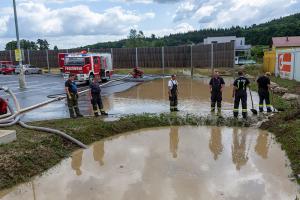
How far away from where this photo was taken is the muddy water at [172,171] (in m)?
6.42

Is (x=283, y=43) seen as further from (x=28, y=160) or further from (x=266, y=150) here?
(x=28, y=160)

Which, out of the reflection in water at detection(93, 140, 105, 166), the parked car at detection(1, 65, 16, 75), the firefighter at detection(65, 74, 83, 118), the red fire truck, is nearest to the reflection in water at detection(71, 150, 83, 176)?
the reflection in water at detection(93, 140, 105, 166)

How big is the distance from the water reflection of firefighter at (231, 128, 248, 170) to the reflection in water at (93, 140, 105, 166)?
11.0 ft

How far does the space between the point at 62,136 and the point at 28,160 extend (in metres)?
1.65

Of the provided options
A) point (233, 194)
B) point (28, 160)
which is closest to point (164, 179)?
point (233, 194)

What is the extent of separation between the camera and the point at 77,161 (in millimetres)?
8406

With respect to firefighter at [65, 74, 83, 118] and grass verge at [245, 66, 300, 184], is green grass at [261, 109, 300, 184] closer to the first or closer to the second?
grass verge at [245, 66, 300, 184]

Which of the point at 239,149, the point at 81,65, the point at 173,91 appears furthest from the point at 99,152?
the point at 81,65

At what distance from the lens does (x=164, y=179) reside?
7.00 meters

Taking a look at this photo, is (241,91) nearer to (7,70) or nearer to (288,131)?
(288,131)

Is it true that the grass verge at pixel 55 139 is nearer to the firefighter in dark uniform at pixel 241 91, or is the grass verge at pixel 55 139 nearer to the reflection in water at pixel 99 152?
the reflection in water at pixel 99 152

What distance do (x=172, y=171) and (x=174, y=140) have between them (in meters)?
2.56

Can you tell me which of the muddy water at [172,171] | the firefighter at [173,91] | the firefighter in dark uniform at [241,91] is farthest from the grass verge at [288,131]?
the firefighter at [173,91]

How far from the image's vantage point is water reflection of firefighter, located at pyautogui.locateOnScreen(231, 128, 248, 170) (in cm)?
802
